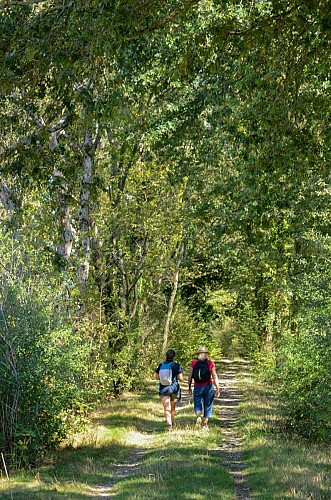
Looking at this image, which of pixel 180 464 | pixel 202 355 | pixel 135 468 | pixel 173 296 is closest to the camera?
pixel 180 464

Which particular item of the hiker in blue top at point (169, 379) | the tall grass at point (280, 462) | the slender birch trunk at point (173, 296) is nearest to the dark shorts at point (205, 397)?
the hiker in blue top at point (169, 379)

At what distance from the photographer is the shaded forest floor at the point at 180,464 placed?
927cm

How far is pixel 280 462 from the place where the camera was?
35.2ft

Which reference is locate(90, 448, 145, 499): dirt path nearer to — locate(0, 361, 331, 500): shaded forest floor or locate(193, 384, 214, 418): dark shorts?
locate(0, 361, 331, 500): shaded forest floor

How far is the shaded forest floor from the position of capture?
9273 mm

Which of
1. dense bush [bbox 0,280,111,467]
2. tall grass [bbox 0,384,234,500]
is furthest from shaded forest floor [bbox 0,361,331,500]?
dense bush [bbox 0,280,111,467]

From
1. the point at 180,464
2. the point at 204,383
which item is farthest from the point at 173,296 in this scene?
the point at 180,464

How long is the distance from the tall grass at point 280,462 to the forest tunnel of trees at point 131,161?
644 millimetres

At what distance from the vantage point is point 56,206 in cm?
761

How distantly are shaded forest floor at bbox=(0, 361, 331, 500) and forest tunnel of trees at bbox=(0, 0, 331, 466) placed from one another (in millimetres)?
854

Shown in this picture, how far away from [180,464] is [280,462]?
60.8 inches

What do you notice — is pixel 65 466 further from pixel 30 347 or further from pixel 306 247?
pixel 306 247

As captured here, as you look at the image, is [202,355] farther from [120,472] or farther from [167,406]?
[120,472]

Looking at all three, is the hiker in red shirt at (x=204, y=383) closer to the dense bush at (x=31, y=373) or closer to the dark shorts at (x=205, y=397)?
the dark shorts at (x=205, y=397)
